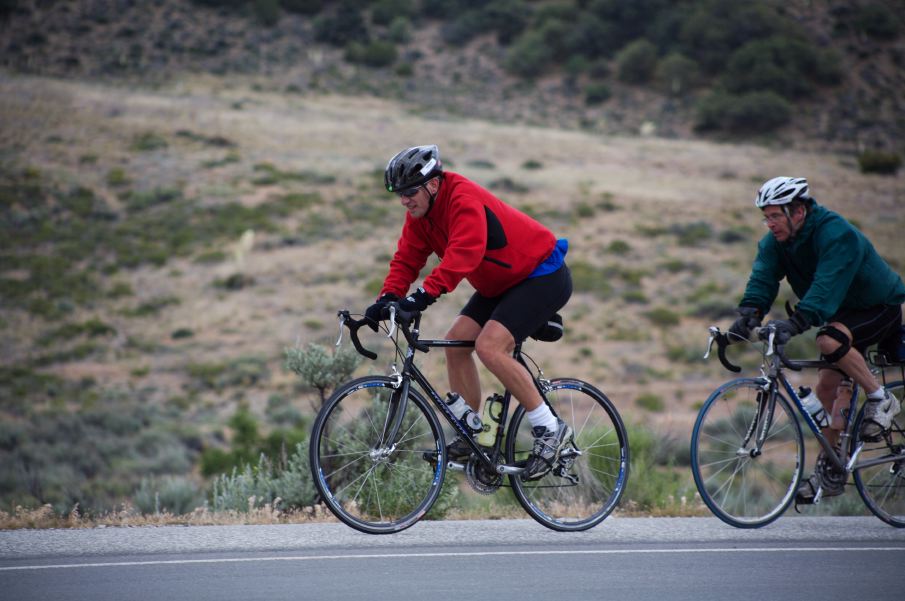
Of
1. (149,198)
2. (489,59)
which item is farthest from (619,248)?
(489,59)

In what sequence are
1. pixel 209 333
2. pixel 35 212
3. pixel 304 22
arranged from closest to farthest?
pixel 209 333 → pixel 35 212 → pixel 304 22

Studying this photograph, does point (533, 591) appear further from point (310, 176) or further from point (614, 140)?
point (614, 140)

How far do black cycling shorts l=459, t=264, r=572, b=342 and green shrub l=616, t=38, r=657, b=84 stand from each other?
7531cm

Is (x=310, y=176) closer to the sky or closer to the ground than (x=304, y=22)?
closer to the ground

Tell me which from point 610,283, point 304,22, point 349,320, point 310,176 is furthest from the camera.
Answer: point 304,22

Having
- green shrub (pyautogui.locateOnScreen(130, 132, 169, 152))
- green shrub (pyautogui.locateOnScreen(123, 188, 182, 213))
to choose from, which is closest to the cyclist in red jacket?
green shrub (pyautogui.locateOnScreen(123, 188, 182, 213))

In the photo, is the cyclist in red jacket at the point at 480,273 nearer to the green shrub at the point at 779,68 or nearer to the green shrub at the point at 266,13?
the green shrub at the point at 779,68

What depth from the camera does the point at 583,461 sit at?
6.75 meters

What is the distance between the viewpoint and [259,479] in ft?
24.3

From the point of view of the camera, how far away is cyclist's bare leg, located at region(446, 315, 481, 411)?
223 inches

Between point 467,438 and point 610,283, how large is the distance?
27.5 m

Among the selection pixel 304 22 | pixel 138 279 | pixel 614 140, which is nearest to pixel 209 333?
pixel 138 279

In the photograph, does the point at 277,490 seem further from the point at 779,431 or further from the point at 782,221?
the point at 782,221

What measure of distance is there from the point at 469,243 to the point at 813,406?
2760 mm
